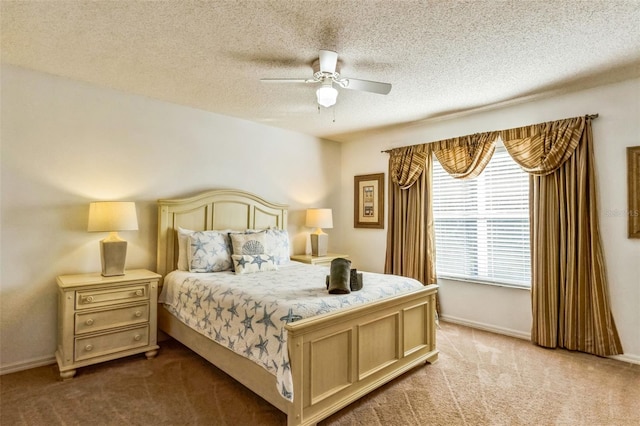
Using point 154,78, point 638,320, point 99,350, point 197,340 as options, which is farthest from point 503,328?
point 154,78

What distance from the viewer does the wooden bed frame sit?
1998mm

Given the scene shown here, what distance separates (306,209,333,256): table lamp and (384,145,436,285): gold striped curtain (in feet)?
2.80

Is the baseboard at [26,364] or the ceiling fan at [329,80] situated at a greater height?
the ceiling fan at [329,80]

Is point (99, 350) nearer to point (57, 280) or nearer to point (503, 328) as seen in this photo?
point (57, 280)

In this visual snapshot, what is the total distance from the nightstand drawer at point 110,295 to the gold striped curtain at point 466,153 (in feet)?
11.4

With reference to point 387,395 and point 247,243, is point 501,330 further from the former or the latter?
point 247,243

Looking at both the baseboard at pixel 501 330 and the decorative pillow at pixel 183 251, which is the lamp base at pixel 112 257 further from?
the baseboard at pixel 501 330

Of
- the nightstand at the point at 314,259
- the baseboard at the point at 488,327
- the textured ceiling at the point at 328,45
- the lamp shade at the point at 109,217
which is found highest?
the textured ceiling at the point at 328,45

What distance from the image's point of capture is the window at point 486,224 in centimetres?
367

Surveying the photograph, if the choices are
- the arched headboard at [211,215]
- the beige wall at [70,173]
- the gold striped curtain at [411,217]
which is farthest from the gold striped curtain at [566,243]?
the beige wall at [70,173]

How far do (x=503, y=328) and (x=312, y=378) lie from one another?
8.69ft

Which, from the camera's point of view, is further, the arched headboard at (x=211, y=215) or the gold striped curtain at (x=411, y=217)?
the gold striped curtain at (x=411, y=217)

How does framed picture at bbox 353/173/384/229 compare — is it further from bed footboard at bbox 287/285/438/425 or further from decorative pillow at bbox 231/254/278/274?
bed footboard at bbox 287/285/438/425

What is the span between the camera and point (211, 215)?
3852 mm
